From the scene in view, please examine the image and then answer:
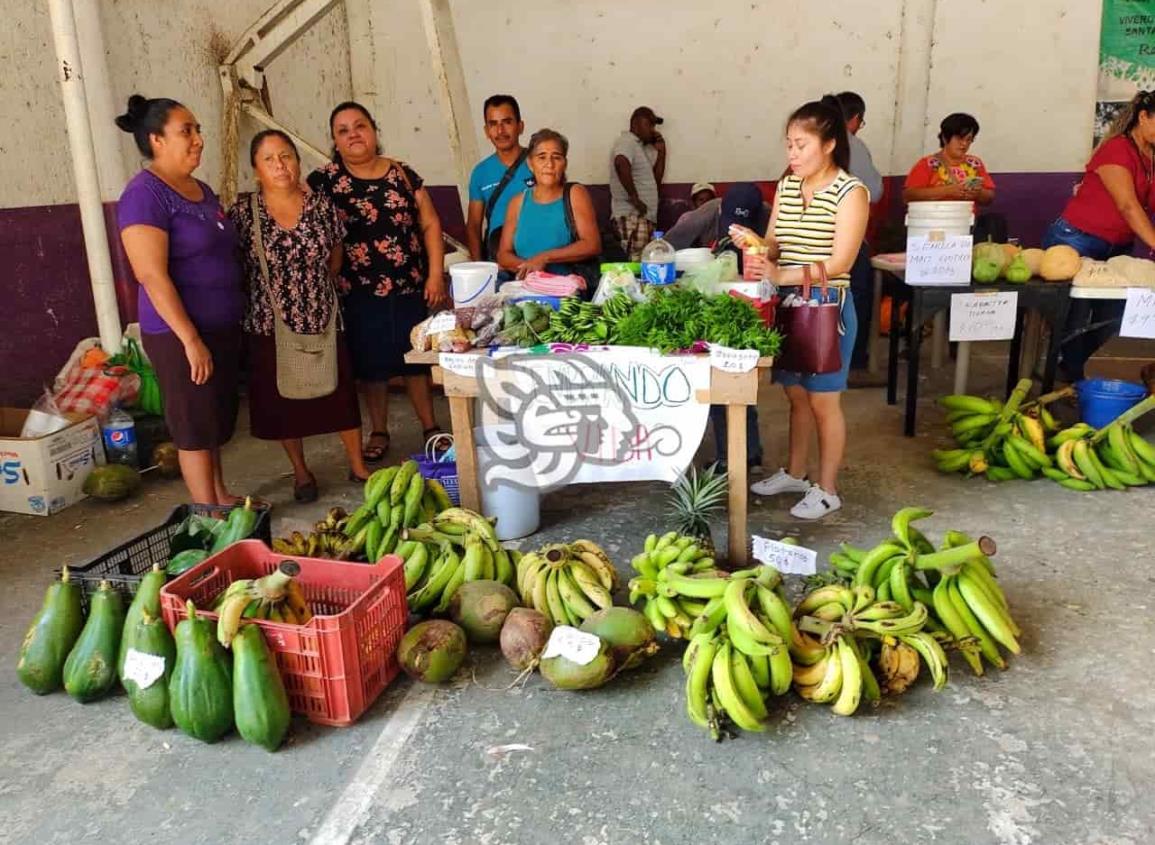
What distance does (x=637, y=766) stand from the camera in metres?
2.46

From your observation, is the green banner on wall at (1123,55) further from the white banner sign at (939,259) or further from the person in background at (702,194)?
the white banner sign at (939,259)

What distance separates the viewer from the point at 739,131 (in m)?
8.27

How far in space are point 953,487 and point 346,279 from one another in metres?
3.09

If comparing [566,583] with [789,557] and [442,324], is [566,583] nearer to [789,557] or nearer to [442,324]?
[789,557]

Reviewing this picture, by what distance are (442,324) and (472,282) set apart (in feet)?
1.23

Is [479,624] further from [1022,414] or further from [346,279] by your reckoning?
[1022,414]

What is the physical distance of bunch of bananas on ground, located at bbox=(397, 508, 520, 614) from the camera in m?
3.16

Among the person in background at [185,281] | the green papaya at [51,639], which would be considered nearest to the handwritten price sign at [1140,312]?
the person in background at [185,281]

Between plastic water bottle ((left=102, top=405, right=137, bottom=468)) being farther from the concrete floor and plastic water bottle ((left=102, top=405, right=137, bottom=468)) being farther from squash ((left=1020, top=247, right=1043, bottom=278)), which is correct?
squash ((left=1020, top=247, right=1043, bottom=278))

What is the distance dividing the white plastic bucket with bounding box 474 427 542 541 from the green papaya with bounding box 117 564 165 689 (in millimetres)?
1345

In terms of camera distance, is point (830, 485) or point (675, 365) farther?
point (830, 485)

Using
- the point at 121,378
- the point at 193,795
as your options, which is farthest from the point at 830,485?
the point at 121,378

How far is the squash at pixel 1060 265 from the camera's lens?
476cm

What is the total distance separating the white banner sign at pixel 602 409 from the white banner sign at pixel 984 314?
2.11m
